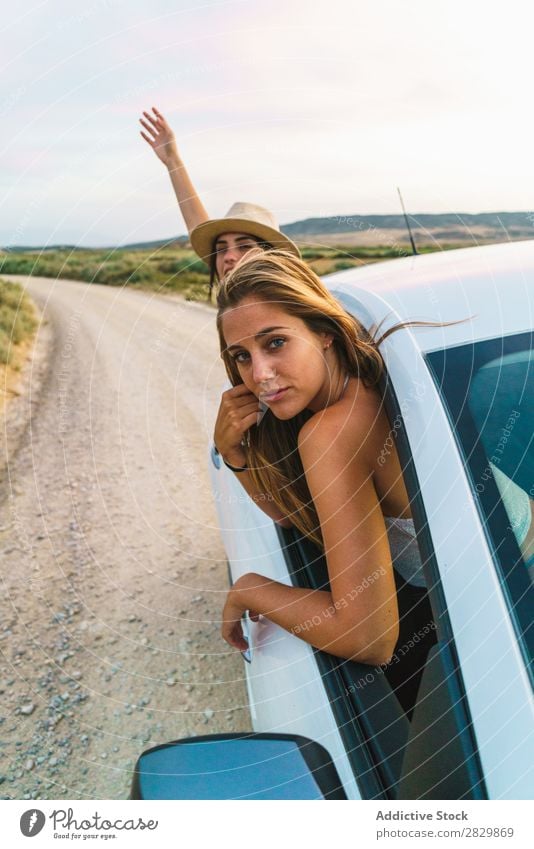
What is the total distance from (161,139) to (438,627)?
2406 mm

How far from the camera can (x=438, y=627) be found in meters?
1.21

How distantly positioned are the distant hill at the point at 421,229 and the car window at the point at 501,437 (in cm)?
69

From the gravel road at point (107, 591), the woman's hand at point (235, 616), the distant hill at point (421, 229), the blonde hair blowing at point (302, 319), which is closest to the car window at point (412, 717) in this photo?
the blonde hair blowing at point (302, 319)

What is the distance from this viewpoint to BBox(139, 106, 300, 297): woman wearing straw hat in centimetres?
255

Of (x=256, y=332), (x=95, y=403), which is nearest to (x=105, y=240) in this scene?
(x=256, y=332)

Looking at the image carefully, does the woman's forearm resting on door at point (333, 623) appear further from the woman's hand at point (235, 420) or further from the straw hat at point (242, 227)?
the straw hat at point (242, 227)

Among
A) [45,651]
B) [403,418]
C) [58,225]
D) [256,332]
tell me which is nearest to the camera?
[403,418]

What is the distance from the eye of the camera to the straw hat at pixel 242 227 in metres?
2.55

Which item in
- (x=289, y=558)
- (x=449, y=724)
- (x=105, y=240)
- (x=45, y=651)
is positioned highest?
(x=105, y=240)

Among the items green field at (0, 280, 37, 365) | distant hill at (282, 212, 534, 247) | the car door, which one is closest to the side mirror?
the car door

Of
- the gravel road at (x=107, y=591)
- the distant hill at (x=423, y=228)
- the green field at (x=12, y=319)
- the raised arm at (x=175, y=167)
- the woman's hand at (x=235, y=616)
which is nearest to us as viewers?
the woman's hand at (x=235, y=616)

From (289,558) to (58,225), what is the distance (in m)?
1.03
